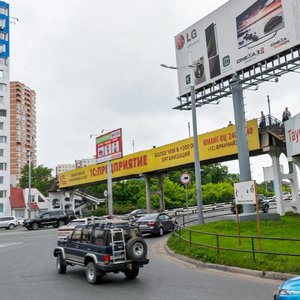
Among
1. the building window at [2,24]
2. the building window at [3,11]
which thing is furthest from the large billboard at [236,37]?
the building window at [3,11]

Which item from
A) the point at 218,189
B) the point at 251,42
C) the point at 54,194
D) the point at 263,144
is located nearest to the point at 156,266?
the point at 263,144

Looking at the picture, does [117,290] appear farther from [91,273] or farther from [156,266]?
[156,266]

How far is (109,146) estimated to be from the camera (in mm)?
34656

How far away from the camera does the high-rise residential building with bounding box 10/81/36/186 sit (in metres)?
157

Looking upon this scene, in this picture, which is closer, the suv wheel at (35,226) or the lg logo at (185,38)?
the lg logo at (185,38)

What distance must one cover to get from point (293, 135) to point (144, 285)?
49.6ft

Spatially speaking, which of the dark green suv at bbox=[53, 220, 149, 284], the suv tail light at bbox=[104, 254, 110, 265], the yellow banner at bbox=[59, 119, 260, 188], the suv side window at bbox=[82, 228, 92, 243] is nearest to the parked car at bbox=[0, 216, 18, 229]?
the yellow banner at bbox=[59, 119, 260, 188]

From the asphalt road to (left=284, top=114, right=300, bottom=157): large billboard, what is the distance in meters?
11.2

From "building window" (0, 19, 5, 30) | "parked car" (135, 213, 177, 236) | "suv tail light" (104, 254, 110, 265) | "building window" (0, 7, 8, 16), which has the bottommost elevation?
"suv tail light" (104, 254, 110, 265)

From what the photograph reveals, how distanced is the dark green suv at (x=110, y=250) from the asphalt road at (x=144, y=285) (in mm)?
417

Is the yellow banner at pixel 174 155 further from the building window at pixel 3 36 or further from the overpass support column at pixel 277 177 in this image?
the building window at pixel 3 36

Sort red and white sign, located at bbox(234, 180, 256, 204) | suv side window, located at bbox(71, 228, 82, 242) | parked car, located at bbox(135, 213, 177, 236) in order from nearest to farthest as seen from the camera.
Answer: suv side window, located at bbox(71, 228, 82, 242), red and white sign, located at bbox(234, 180, 256, 204), parked car, located at bbox(135, 213, 177, 236)

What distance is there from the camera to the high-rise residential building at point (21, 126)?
157 metres

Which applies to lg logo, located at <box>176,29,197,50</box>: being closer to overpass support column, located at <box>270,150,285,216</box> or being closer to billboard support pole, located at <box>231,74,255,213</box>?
billboard support pole, located at <box>231,74,255,213</box>
